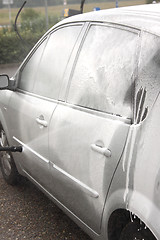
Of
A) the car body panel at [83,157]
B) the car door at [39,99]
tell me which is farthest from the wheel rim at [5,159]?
the car body panel at [83,157]

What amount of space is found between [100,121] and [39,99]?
3.13ft

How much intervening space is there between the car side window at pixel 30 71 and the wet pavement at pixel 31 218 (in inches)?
42.8

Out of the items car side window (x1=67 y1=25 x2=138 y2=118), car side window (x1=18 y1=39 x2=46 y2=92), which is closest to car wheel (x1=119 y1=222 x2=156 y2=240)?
car side window (x1=67 y1=25 x2=138 y2=118)

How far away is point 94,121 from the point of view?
7.29 feet

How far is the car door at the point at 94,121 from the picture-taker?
2.05 meters

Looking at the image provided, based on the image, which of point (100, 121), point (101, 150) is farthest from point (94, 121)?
point (101, 150)

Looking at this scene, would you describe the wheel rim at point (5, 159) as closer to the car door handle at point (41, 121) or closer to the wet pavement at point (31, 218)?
the wet pavement at point (31, 218)

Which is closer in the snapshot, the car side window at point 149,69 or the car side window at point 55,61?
the car side window at point 149,69

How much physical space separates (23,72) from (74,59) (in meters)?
0.91

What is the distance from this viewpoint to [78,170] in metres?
2.33

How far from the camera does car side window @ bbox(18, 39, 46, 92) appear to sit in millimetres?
3211

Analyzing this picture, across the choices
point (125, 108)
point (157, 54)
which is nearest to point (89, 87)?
point (125, 108)

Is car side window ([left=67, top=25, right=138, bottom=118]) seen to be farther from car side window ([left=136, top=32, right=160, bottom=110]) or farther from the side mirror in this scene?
the side mirror

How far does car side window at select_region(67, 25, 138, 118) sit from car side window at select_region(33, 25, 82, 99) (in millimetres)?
197
